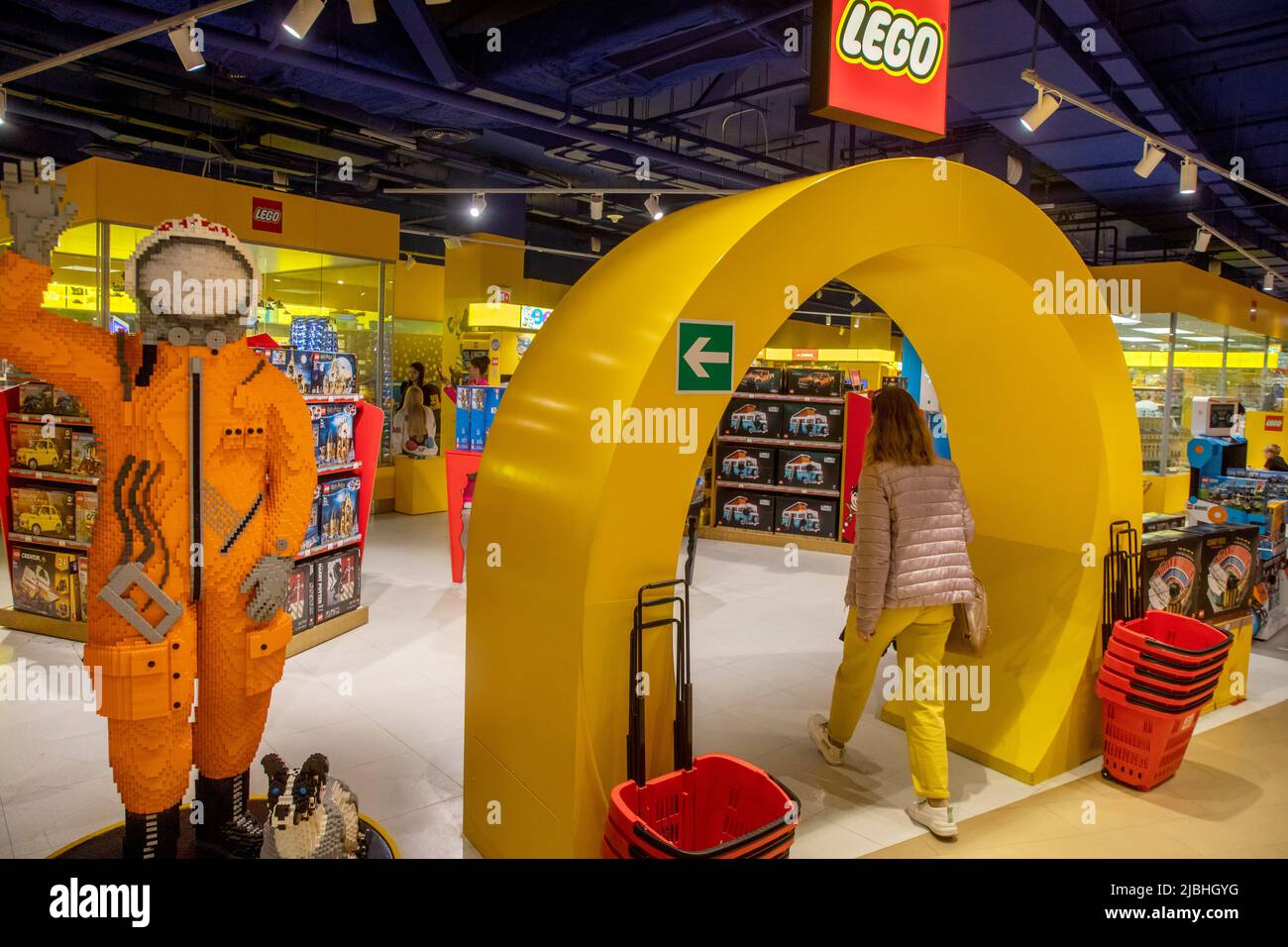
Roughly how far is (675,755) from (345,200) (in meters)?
13.6

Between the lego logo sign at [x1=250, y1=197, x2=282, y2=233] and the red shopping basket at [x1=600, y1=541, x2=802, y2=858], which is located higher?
the lego logo sign at [x1=250, y1=197, x2=282, y2=233]

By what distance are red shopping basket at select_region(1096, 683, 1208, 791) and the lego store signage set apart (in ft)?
8.03

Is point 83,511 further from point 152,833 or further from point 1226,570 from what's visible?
point 1226,570

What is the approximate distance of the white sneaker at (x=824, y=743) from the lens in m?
3.98

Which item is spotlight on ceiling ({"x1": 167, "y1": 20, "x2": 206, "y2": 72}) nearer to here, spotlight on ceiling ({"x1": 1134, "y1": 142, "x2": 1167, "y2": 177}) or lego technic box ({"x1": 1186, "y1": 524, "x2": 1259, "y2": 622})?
lego technic box ({"x1": 1186, "y1": 524, "x2": 1259, "y2": 622})

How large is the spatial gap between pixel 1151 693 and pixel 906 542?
1287mm

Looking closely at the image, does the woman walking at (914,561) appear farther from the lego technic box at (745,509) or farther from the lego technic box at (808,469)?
the lego technic box at (745,509)

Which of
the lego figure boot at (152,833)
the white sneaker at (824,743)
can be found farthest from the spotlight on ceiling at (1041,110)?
the lego figure boot at (152,833)

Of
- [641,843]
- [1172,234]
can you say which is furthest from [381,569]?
[1172,234]

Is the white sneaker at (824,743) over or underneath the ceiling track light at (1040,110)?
underneath

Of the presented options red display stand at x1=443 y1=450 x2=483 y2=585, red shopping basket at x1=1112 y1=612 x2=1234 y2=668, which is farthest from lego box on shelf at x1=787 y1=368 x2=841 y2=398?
red shopping basket at x1=1112 y1=612 x2=1234 y2=668

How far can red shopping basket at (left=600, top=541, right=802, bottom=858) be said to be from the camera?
247 centimetres

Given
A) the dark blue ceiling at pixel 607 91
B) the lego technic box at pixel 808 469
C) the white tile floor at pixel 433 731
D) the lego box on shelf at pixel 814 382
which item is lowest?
the white tile floor at pixel 433 731

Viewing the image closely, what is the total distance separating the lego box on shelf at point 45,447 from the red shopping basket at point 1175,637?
585 cm
